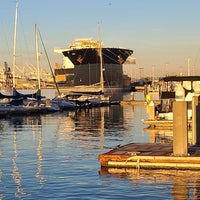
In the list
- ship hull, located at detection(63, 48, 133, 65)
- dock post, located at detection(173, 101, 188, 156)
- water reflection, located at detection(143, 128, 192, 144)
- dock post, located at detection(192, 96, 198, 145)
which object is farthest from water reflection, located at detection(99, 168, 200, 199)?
ship hull, located at detection(63, 48, 133, 65)

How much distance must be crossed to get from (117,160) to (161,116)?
23.3m

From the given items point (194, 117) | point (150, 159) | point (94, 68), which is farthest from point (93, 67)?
point (150, 159)

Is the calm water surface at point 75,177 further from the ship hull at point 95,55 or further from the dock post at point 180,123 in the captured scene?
the ship hull at point 95,55

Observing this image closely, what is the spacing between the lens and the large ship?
173050mm

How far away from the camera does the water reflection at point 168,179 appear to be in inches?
729

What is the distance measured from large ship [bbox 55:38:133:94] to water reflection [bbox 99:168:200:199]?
145m

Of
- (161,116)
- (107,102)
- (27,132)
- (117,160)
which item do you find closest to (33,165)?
(117,160)

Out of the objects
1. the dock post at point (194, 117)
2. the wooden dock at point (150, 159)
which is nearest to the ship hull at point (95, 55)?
the dock post at point (194, 117)

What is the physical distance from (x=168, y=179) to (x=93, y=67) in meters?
155

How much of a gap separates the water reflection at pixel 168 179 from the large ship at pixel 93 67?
144792 mm

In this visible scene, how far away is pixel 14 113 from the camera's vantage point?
2618 inches

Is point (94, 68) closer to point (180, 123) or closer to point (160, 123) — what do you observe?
point (160, 123)

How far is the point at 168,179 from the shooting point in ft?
67.2

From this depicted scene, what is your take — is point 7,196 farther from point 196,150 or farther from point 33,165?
point 196,150
